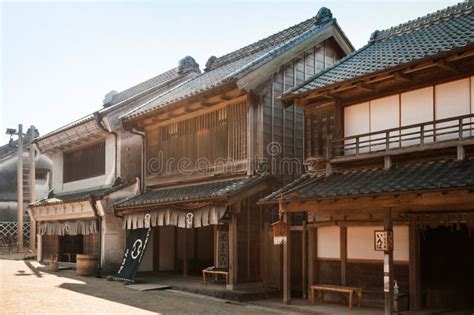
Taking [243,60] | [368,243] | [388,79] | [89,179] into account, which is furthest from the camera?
[89,179]

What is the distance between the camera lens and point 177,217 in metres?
19.2

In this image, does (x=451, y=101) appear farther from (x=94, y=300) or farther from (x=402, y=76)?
(x=94, y=300)

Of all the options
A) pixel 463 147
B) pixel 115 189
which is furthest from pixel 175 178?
pixel 463 147

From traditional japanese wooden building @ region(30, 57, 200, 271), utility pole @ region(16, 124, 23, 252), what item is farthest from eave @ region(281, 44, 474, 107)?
utility pole @ region(16, 124, 23, 252)

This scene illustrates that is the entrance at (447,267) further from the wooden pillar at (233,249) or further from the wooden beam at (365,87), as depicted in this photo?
the wooden pillar at (233,249)

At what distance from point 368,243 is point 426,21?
8.45 metres

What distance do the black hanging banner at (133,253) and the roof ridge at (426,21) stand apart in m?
11.7

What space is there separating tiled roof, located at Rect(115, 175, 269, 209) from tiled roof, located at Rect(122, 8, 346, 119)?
11.2 ft

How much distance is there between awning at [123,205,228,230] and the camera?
57.3ft

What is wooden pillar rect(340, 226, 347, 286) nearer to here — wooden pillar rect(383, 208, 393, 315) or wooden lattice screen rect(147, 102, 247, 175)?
wooden pillar rect(383, 208, 393, 315)

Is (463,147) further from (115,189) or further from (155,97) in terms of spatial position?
(155,97)

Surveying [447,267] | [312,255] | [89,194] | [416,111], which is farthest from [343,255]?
[89,194]

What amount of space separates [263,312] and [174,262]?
1056 cm

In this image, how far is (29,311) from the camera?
13.7 metres
